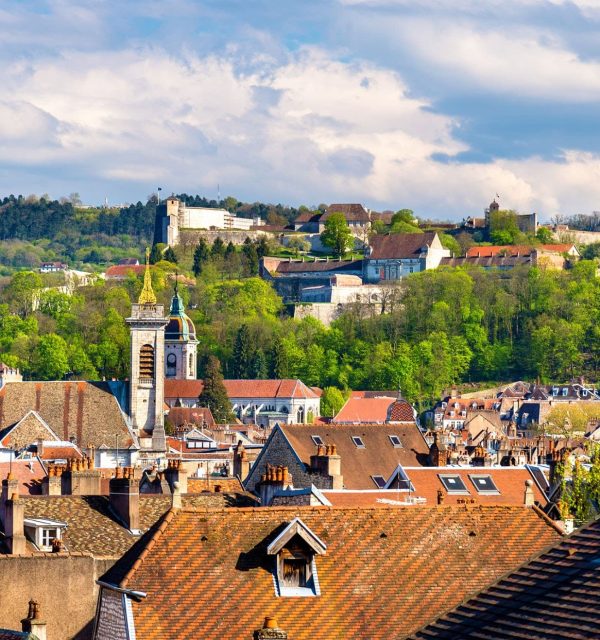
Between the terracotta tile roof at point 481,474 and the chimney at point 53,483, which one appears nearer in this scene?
the chimney at point 53,483

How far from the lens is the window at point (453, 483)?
40528mm

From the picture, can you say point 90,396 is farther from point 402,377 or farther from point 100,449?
point 402,377

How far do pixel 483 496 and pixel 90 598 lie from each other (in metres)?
18.2

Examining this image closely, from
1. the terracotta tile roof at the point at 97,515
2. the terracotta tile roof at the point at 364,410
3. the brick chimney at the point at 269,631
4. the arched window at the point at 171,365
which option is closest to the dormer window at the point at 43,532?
the terracotta tile roof at the point at 97,515

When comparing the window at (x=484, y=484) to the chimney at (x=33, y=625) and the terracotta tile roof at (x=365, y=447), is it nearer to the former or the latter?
the terracotta tile roof at (x=365, y=447)

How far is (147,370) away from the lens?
100 meters

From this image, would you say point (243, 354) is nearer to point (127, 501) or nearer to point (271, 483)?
point (127, 501)

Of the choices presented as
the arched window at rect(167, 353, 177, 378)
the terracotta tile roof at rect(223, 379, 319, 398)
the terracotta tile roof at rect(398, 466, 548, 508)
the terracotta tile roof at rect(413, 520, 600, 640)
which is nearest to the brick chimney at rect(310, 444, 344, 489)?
the terracotta tile roof at rect(398, 466, 548, 508)

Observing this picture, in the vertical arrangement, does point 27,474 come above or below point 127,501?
below

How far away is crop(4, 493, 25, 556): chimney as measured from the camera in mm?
24531

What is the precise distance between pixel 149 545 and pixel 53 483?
15.7 metres

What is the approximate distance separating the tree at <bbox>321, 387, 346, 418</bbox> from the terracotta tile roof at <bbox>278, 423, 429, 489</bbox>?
109354mm

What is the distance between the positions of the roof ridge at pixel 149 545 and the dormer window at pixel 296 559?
96 cm

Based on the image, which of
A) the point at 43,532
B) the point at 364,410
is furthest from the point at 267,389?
the point at 43,532
